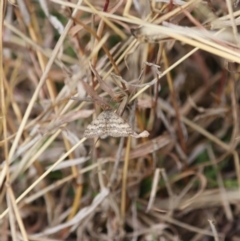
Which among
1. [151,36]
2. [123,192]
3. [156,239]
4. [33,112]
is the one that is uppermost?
[151,36]

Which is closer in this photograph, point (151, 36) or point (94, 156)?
point (151, 36)

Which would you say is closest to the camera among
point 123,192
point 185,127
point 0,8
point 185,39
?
point 185,39

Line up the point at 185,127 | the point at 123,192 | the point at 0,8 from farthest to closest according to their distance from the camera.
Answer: the point at 185,127
the point at 123,192
the point at 0,8

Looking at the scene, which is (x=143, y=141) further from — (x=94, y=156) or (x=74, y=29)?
(x=74, y=29)

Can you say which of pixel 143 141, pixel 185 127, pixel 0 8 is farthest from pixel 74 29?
pixel 185 127

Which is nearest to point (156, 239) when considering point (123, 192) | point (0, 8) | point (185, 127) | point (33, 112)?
point (123, 192)

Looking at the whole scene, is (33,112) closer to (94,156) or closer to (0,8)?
(94,156)

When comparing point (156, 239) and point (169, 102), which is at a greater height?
point (169, 102)
